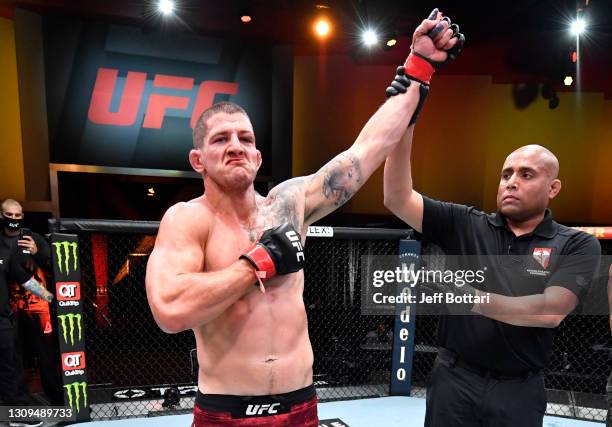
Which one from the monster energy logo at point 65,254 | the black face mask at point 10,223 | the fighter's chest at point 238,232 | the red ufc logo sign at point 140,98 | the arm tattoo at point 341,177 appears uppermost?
the red ufc logo sign at point 140,98

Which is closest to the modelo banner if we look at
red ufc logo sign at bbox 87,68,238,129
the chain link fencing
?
red ufc logo sign at bbox 87,68,238,129

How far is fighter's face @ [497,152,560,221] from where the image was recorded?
6.22 ft

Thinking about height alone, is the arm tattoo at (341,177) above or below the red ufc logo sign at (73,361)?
above

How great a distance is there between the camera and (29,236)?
3766mm

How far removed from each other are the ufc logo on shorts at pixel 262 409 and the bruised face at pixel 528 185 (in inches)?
52.0

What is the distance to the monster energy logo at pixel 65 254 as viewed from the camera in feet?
9.45

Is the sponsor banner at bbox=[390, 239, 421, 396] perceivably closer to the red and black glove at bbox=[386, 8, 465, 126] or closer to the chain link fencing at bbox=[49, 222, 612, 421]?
the chain link fencing at bbox=[49, 222, 612, 421]

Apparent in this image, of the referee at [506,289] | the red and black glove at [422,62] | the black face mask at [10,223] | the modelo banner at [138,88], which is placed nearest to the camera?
the red and black glove at [422,62]

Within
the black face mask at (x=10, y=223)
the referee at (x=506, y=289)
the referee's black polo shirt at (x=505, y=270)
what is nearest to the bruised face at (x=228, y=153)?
the referee at (x=506, y=289)

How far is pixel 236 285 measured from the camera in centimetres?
113

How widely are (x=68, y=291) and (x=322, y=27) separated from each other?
14.6ft

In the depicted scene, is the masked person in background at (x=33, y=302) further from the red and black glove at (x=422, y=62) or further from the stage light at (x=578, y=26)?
the stage light at (x=578, y=26)

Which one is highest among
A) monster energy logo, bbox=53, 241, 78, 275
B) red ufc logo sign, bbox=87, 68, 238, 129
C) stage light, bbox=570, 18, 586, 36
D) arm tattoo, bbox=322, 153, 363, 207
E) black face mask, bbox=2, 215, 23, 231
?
stage light, bbox=570, 18, 586, 36

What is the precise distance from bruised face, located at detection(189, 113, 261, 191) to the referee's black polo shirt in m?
1.05
